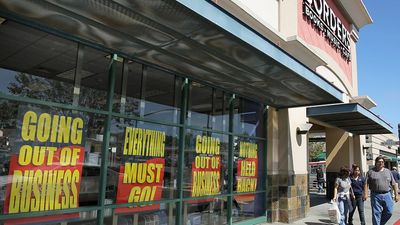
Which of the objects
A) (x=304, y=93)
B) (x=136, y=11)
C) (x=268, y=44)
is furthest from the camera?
(x=304, y=93)

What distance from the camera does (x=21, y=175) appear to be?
5.05 metres

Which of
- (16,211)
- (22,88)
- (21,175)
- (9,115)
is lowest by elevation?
(16,211)

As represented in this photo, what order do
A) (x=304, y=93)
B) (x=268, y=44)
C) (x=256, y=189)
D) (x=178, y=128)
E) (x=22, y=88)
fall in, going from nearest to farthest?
(x=22, y=88) < (x=268, y=44) < (x=178, y=128) < (x=304, y=93) < (x=256, y=189)

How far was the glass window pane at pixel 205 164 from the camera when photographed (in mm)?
7891

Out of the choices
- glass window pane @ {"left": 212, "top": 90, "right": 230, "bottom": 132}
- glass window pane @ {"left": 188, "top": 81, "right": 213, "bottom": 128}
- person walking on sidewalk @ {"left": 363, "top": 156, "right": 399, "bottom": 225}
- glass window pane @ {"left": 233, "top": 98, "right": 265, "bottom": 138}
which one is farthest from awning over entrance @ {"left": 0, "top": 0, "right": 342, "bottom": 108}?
person walking on sidewalk @ {"left": 363, "top": 156, "right": 399, "bottom": 225}

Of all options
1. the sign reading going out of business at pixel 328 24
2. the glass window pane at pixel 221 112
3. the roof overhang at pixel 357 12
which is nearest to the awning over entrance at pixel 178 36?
the glass window pane at pixel 221 112

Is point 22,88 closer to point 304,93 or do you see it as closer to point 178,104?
point 178,104

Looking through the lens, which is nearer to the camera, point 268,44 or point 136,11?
point 136,11

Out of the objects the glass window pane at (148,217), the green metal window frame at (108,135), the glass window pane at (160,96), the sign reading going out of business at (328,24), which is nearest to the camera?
the green metal window frame at (108,135)

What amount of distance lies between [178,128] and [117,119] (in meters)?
1.59

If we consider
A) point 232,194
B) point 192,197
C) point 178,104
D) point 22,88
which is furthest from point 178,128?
point 22,88

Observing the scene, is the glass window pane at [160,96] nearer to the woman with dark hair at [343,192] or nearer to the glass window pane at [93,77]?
the glass window pane at [93,77]

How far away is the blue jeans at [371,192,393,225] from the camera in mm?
8484

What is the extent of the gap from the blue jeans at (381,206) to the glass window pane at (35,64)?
22.6ft
